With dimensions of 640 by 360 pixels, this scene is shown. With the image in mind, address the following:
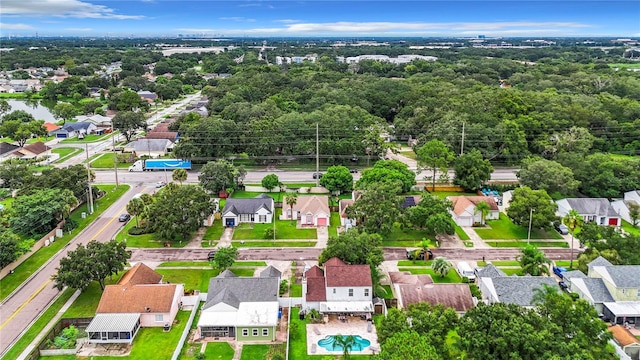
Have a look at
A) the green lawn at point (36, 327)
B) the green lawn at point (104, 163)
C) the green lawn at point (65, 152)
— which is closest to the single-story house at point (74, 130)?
the green lawn at point (65, 152)

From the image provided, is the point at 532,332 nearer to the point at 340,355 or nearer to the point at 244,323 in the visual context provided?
the point at 340,355

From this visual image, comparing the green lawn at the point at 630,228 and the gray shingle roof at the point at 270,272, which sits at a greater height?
the gray shingle roof at the point at 270,272

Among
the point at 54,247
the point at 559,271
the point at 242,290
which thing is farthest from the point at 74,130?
the point at 559,271

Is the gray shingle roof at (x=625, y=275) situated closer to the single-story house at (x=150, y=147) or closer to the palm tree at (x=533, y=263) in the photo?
the palm tree at (x=533, y=263)

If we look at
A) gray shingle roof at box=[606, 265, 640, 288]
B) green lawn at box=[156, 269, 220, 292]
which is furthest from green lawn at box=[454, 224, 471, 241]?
green lawn at box=[156, 269, 220, 292]

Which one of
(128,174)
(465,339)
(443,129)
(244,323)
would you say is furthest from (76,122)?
(465,339)
